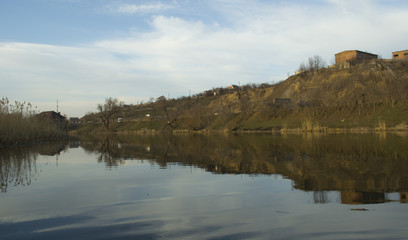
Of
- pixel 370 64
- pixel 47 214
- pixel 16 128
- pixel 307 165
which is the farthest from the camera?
pixel 370 64

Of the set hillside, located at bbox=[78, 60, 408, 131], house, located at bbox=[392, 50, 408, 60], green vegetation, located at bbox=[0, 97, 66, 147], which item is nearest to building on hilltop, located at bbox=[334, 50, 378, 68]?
hillside, located at bbox=[78, 60, 408, 131]

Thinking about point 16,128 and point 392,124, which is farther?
point 392,124

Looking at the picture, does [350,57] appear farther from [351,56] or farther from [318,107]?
[318,107]

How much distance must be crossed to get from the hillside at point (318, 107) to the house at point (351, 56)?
29.0ft

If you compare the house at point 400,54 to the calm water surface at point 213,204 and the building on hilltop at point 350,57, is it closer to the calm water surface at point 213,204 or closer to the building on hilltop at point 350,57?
the building on hilltop at point 350,57

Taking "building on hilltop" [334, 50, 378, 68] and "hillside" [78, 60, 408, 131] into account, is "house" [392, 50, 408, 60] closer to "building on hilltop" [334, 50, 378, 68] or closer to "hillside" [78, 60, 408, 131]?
"building on hilltop" [334, 50, 378, 68]

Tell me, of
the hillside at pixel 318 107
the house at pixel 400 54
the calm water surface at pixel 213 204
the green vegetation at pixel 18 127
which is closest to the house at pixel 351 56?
the house at pixel 400 54

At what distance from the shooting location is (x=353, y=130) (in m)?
47.8

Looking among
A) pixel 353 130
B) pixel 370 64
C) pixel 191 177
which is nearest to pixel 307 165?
pixel 191 177

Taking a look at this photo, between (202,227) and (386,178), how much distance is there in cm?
620

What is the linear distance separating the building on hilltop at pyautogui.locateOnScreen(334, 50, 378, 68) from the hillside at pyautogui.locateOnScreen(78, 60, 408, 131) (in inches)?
255

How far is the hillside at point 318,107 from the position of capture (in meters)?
54.3

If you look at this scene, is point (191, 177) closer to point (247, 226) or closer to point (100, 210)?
point (100, 210)

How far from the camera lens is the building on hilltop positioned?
368ft
